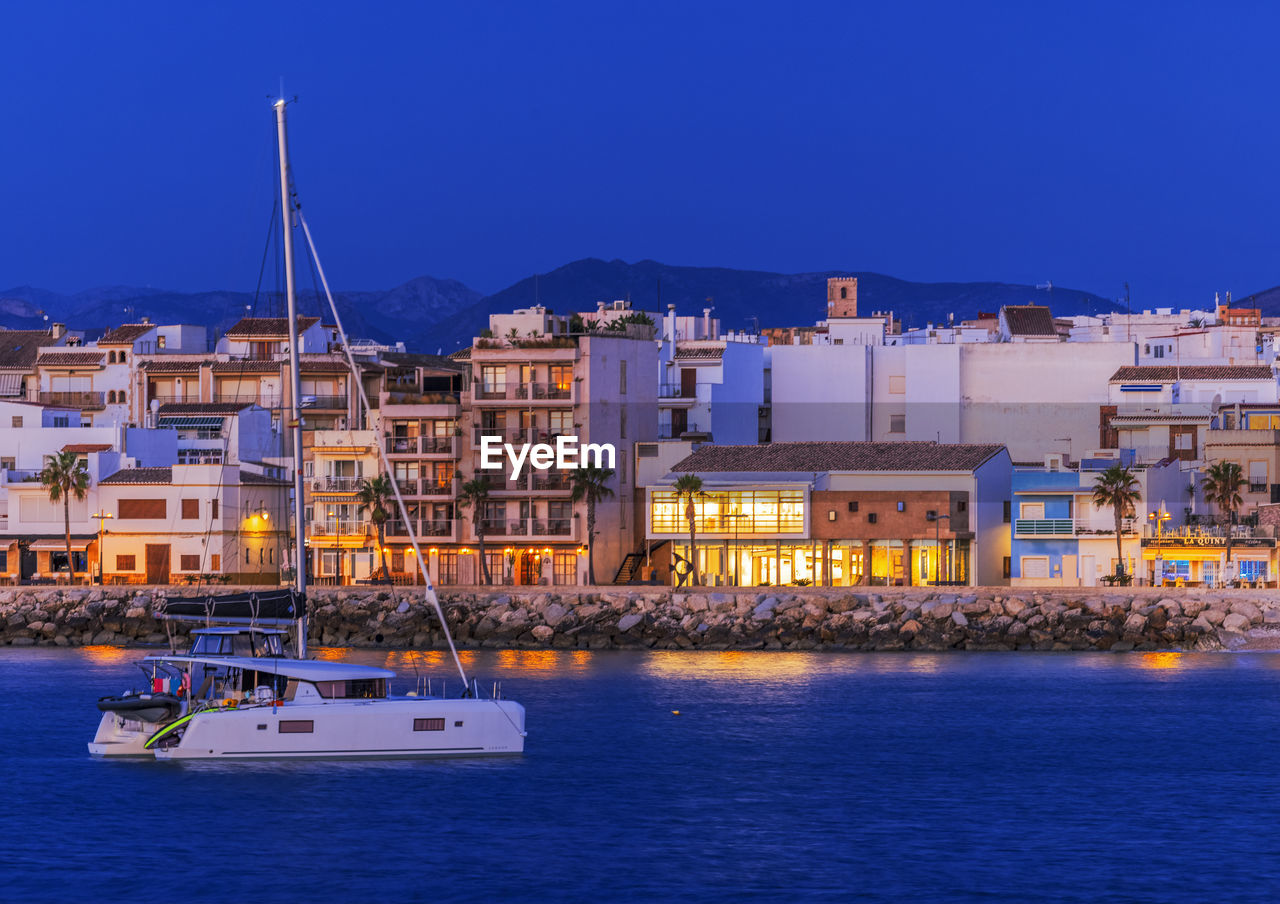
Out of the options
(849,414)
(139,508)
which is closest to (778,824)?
(139,508)

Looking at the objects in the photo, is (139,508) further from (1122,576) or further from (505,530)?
(1122,576)

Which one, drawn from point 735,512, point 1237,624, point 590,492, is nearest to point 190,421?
point 590,492

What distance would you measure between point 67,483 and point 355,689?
46.4m

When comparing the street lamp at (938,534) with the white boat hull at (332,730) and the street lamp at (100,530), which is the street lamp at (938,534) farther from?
the white boat hull at (332,730)

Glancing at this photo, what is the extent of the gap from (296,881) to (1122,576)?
50.5m

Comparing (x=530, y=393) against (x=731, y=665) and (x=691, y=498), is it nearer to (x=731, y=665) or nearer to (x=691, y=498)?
(x=691, y=498)

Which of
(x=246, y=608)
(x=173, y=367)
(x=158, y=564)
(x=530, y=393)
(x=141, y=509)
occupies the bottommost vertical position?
(x=158, y=564)

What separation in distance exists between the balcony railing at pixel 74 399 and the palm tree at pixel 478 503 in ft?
109

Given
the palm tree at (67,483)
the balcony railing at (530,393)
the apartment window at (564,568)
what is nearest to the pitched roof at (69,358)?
the palm tree at (67,483)

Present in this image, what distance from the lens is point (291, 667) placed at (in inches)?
1633

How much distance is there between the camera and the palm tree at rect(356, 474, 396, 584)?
84.0 m

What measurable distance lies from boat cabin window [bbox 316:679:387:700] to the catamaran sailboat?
0.02 meters

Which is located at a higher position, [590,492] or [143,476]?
[143,476]

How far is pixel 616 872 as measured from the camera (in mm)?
33812
